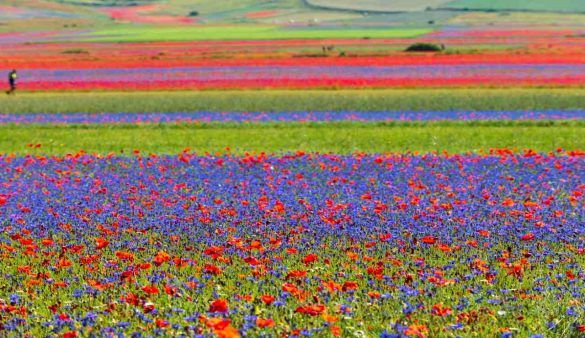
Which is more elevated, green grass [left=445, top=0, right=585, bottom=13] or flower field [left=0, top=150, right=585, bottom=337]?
flower field [left=0, top=150, right=585, bottom=337]

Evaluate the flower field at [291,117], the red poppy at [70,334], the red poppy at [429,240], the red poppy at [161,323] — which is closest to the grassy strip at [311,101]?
the flower field at [291,117]

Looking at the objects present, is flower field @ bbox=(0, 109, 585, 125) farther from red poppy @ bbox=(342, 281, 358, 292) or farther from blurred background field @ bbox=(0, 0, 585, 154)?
red poppy @ bbox=(342, 281, 358, 292)

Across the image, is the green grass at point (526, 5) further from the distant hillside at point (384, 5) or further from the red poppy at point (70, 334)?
the red poppy at point (70, 334)

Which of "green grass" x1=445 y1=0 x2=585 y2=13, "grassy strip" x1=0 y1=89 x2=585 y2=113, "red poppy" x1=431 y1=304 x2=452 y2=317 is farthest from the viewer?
"green grass" x1=445 y1=0 x2=585 y2=13

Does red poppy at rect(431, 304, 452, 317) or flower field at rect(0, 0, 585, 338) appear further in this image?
flower field at rect(0, 0, 585, 338)

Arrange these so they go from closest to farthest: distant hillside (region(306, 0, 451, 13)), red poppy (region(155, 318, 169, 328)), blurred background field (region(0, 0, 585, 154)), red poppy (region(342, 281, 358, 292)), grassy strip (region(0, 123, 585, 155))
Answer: red poppy (region(155, 318, 169, 328)) → red poppy (region(342, 281, 358, 292)) → grassy strip (region(0, 123, 585, 155)) → blurred background field (region(0, 0, 585, 154)) → distant hillside (region(306, 0, 451, 13))

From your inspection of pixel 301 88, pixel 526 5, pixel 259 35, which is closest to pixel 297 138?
pixel 301 88

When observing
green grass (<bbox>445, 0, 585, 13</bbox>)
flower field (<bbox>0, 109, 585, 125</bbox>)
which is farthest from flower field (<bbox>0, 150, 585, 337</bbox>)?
green grass (<bbox>445, 0, 585, 13</bbox>)
